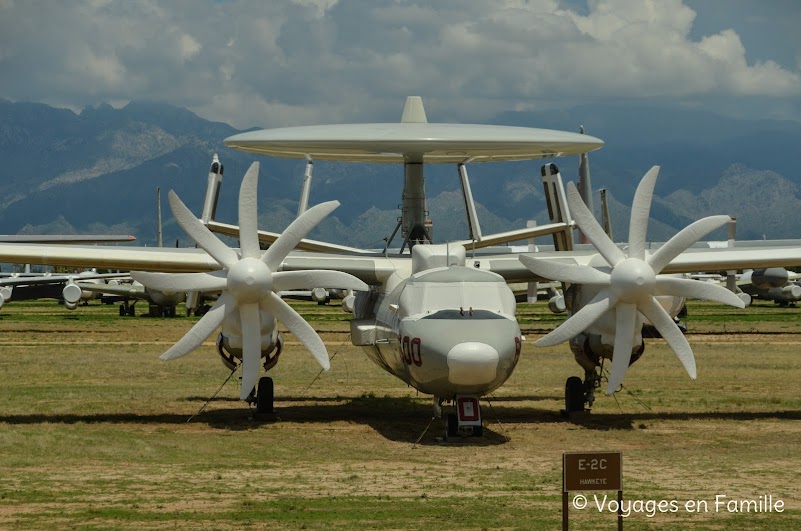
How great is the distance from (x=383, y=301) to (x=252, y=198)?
3.44 meters

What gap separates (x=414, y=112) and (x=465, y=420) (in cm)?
1006

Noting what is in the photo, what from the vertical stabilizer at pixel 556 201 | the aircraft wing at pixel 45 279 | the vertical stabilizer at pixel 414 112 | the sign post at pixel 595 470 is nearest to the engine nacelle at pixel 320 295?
the aircraft wing at pixel 45 279

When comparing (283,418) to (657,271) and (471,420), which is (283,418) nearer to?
(471,420)

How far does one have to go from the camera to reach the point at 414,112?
99.0 ft

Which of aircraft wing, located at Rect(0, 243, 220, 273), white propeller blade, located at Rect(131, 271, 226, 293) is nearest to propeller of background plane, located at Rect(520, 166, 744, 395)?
white propeller blade, located at Rect(131, 271, 226, 293)

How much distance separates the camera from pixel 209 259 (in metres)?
25.9

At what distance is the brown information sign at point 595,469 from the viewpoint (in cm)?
1289

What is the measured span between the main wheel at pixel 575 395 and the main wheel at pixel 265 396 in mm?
6228

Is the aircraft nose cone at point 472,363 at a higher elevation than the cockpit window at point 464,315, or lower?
lower

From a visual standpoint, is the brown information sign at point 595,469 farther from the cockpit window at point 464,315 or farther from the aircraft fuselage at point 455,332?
the cockpit window at point 464,315

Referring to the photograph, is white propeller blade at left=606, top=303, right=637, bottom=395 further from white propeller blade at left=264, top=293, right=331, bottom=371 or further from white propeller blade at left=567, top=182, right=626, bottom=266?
white propeller blade at left=264, top=293, right=331, bottom=371

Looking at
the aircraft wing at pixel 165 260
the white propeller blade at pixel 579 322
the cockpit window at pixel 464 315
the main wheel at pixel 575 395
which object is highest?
the aircraft wing at pixel 165 260

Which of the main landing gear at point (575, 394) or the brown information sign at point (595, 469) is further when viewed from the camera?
the main landing gear at point (575, 394)

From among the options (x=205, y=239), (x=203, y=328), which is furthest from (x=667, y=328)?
(x=205, y=239)
